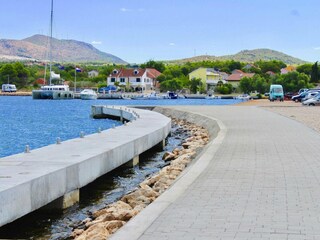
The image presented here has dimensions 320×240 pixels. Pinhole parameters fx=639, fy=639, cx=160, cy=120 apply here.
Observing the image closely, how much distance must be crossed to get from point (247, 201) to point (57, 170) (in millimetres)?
4390

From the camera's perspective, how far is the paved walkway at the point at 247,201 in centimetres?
809

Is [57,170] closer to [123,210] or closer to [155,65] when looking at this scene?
[123,210]

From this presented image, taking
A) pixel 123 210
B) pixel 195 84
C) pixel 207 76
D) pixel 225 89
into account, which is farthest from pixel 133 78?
pixel 123 210

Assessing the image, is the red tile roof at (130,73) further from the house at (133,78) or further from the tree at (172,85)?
the tree at (172,85)

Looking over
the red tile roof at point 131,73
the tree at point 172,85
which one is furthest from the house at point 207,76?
the red tile roof at point 131,73

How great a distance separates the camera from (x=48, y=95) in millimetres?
146250

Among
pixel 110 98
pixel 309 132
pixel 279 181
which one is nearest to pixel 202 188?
pixel 279 181

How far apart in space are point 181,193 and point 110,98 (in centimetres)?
13707

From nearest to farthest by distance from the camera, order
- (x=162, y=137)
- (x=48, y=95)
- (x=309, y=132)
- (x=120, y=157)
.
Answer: (x=120, y=157)
(x=309, y=132)
(x=162, y=137)
(x=48, y=95)

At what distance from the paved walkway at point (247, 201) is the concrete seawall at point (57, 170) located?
257 centimetres

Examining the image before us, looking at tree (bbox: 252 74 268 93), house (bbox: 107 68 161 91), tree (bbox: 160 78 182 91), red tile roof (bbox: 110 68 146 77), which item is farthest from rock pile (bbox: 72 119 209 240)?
tree (bbox: 160 78 182 91)

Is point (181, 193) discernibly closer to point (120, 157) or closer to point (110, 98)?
point (120, 157)

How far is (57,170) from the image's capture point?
12.9 metres

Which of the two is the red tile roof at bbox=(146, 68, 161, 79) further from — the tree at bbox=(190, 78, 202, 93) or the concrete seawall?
the concrete seawall
